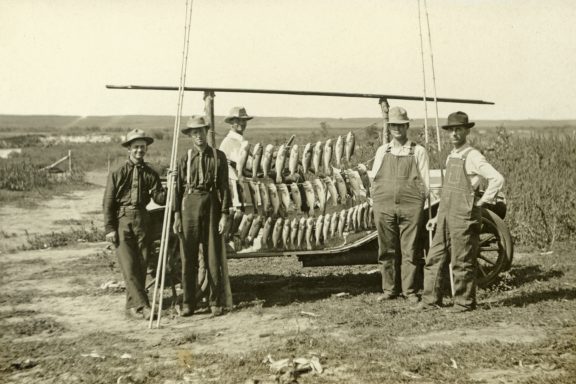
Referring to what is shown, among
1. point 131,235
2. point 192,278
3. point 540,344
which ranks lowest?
point 540,344

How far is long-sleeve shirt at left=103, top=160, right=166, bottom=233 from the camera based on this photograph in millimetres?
6719

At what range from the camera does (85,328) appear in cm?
643

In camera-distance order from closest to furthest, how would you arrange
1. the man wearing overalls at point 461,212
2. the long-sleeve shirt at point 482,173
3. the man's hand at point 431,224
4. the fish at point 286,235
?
the long-sleeve shirt at point 482,173 → the man wearing overalls at point 461,212 → the man's hand at point 431,224 → the fish at point 286,235

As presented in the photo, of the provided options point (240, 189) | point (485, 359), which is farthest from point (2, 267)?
point (485, 359)

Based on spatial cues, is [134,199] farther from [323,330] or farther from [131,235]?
[323,330]

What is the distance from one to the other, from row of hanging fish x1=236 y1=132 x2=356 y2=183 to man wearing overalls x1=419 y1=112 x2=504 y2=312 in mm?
1400

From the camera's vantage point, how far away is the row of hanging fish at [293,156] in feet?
23.6

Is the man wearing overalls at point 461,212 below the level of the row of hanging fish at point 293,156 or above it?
below

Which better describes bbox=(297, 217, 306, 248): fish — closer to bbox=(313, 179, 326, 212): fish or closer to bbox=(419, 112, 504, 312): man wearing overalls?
bbox=(313, 179, 326, 212): fish

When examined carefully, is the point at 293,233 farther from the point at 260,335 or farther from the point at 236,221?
the point at 260,335

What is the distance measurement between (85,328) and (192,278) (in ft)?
4.04

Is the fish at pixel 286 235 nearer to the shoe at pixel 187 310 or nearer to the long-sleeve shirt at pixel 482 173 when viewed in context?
the shoe at pixel 187 310

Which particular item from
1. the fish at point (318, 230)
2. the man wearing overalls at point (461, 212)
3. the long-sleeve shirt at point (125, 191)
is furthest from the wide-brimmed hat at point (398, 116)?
the long-sleeve shirt at point (125, 191)

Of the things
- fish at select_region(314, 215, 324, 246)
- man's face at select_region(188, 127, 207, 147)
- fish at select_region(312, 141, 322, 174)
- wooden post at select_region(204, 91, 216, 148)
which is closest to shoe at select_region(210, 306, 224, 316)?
fish at select_region(314, 215, 324, 246)
